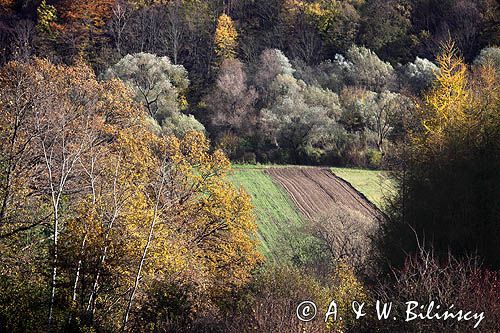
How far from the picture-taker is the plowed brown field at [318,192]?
103 ft

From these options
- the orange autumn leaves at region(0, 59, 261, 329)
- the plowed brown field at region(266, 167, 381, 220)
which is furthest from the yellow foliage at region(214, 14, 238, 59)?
the orange autumn leaves at region(0, 59, 261, 329)

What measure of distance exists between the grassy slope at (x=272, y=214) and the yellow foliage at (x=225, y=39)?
2367 centimetres

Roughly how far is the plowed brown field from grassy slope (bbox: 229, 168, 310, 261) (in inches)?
30.8

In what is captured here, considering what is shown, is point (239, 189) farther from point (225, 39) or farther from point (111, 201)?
point (225, 39)

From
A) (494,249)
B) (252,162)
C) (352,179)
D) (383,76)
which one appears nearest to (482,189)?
(494,249)

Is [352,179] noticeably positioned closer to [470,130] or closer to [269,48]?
[470,130]

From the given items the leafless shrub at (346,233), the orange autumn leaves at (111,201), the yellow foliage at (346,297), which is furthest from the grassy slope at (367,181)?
the orange autumn leaves at (111,201)

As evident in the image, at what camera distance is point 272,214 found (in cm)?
3059

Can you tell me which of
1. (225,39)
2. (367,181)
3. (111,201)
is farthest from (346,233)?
(225,39)

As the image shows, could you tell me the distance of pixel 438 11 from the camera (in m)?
59.3

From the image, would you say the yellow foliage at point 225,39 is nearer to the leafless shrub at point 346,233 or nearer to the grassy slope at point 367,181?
the grassy slope at point 367,181

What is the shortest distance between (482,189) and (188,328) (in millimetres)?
9150

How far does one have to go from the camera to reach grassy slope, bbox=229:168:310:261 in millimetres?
26375

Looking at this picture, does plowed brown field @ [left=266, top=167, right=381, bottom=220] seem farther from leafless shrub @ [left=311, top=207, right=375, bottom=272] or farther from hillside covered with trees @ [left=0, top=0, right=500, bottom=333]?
leafless shrub @ [left=311, top=207, right=375, bottom=272]
